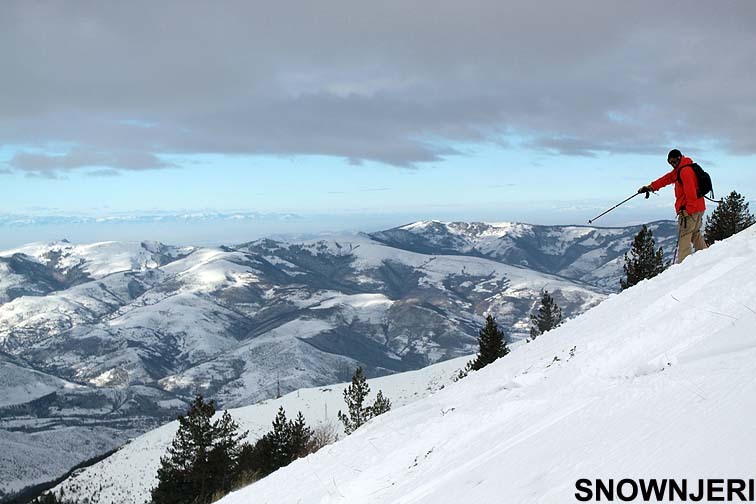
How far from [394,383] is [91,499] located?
61893mm

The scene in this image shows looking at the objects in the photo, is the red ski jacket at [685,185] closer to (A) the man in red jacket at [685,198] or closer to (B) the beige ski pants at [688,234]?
(A) the man in red jacket at [685,198]

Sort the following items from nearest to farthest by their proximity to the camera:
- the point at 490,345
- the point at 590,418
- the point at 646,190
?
the point at 590,418 < the point at 646,190 < the point at 490,345

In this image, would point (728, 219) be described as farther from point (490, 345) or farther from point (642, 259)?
point (490, 345)

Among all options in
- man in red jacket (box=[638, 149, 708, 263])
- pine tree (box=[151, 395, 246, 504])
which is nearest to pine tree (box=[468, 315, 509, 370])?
pine tree (box=[151, 395, 246, 504])

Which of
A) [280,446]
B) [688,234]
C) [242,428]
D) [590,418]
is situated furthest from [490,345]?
[242,428]

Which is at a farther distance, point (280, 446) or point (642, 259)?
point (642, 259)

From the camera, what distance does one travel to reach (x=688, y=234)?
14.9m

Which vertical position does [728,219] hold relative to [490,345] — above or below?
above

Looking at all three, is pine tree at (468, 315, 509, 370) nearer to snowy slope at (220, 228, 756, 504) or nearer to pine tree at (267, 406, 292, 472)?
pine tree at (267, 406, 292, 472)

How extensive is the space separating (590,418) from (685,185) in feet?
36.4

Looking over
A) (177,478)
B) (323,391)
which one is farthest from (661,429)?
(323,391)

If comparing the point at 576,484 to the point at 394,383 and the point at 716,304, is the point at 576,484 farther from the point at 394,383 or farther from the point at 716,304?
the point at 394,383

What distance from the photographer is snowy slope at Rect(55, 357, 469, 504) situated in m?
89.4

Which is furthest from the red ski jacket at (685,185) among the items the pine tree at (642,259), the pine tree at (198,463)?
the pine tree at (198,463)
